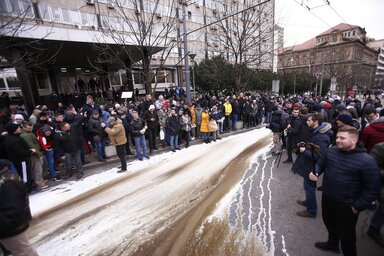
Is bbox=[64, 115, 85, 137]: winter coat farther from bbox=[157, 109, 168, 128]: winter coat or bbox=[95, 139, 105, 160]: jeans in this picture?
Answer: bbox=[157, 109, 168, 128]: winter coat

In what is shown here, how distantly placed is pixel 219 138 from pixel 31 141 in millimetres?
7434

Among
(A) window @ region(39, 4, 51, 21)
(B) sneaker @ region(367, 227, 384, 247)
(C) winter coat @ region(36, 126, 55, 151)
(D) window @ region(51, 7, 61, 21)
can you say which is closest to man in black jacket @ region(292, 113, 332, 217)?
(B) sneaker @ region(367, 227, 384, 247)

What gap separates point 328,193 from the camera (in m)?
2.83

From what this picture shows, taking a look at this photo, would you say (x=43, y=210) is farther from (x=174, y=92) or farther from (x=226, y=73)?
(x=226, y=73)

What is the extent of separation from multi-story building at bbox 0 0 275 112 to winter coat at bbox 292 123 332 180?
673cm

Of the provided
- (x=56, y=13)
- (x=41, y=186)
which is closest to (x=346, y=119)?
(x=41, y=186)

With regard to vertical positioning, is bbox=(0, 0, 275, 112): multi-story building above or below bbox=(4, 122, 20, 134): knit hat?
above

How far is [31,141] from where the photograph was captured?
5.32 meters

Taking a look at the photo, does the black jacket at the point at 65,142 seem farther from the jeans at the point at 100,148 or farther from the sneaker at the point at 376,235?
the sneaker at the point at 376,235

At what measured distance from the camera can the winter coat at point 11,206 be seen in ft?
8.15

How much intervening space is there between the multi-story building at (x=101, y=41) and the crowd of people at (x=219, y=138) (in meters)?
3.10

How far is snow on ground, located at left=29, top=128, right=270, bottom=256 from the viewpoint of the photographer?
3631 mm

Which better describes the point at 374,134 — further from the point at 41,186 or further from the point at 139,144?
the point at 41,186

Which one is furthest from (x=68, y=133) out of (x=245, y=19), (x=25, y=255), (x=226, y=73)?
(x=226, y=73)
